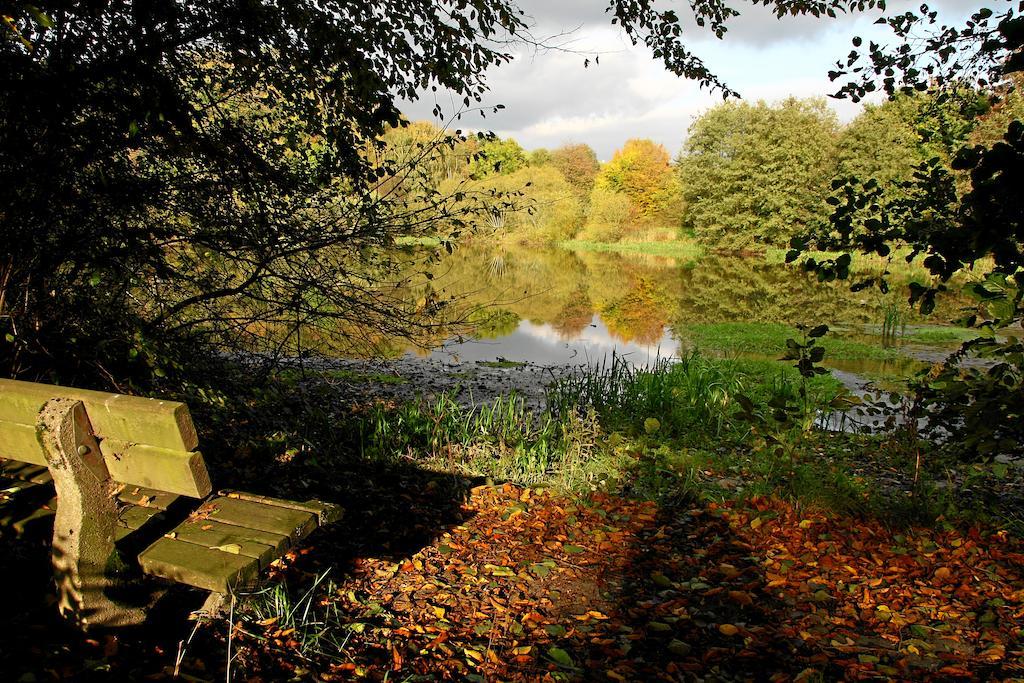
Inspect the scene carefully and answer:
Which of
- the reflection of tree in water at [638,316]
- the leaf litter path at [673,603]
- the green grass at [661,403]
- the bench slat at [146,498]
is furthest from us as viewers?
the reflection of tree in water at [638,316]

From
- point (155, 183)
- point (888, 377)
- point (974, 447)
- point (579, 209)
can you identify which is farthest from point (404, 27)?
point (579, 209)

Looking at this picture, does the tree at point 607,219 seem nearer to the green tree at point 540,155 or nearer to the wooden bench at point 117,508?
the green tree at point 540,155

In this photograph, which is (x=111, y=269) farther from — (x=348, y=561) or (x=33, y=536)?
(x=348, y=561)

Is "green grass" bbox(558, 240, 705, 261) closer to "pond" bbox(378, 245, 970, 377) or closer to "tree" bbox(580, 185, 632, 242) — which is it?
"tree" bbox(580, 185, 632, 242)

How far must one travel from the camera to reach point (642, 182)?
64.3 m

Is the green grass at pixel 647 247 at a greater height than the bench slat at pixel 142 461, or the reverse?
the green grass at pixel 647 247

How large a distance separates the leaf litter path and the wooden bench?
47 cm

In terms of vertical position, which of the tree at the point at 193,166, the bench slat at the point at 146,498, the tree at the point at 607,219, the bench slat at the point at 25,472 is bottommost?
the bench slat at the point at 146,498

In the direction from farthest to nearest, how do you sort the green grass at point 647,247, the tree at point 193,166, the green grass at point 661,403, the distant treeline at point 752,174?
the green grass at point 647,247 < the distant treeline at point 752,174 < the green grass at point 661,403 < the tree at point 193,166

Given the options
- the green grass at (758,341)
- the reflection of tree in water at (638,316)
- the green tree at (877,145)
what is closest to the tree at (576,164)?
the green tree at (877,145)

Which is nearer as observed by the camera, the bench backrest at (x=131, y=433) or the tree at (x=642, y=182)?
the bench backrest at (x=131, y=433)

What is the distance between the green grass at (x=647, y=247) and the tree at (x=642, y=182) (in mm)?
10861

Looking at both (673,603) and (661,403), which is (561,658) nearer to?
(673,603)

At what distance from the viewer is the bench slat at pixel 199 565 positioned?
7.15ft
